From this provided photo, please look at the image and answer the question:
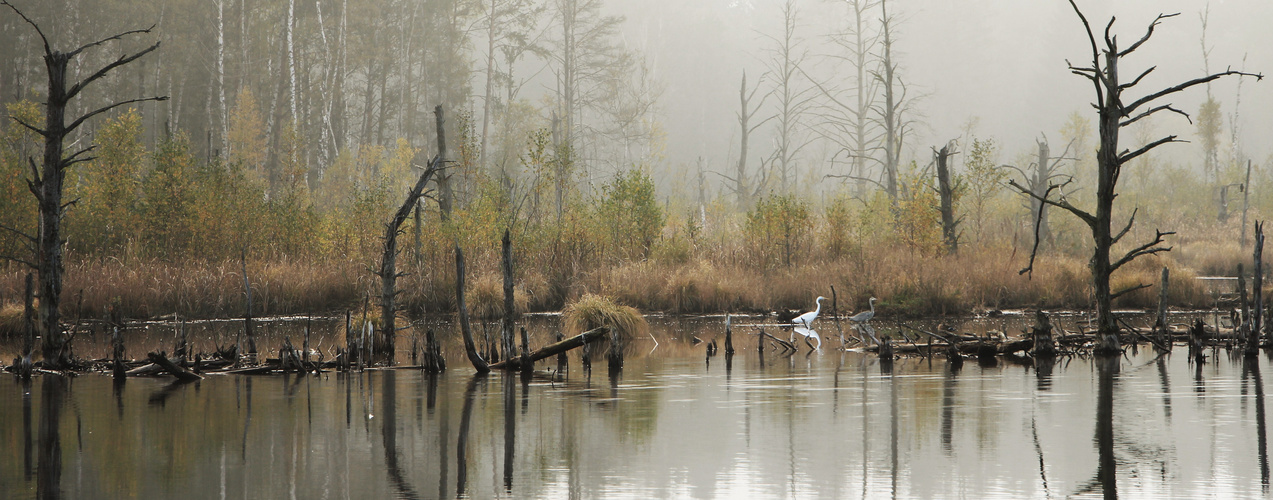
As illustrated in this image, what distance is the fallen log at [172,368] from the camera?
31.0 feet

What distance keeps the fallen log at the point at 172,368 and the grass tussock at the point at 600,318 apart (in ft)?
20.5

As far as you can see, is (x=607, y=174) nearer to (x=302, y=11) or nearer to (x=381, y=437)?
(x=302, y=11)

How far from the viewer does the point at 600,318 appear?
15547 millimetres

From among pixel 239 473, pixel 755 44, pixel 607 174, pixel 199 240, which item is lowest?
pixel 239 473

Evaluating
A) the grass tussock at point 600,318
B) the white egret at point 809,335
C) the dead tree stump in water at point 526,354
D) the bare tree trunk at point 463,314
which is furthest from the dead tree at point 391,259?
the white egret at point 809,335

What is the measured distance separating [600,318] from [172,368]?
7.12 m

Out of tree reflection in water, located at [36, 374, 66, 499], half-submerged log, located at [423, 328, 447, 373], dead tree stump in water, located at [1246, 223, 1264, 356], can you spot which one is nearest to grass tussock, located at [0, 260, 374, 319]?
half-submerged log, located at [423, 328, 447, 373]

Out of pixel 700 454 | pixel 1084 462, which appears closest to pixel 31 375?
pixel 700 454

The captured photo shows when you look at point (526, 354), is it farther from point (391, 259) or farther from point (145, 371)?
point (145, 371)

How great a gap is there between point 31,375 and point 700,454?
819 centimetres

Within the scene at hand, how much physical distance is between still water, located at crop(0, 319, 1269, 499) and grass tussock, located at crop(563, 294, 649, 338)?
5.11 meters

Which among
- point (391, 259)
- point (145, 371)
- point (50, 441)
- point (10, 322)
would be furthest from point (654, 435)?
point (10, 322)

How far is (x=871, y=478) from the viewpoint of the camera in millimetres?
5293

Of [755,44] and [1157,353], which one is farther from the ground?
[755,44]
